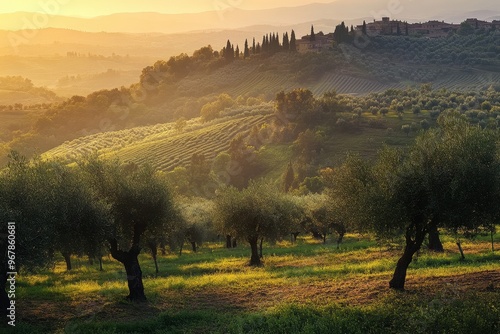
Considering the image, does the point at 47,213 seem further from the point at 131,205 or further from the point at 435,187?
the point at 435,187

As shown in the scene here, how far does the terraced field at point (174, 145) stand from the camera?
159750 mm

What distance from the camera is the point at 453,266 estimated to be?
1395 inches

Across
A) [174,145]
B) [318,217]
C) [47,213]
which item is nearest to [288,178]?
[174,145]

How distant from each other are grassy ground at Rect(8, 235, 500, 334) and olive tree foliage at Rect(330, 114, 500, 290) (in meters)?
3.48

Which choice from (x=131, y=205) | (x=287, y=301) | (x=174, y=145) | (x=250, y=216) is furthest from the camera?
(x=174, y=145)

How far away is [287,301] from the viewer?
27.1 m

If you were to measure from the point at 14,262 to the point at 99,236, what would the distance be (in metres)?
5.18

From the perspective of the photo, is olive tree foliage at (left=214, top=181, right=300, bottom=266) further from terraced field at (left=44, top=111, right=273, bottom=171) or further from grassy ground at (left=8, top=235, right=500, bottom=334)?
terraced field at (left=44, top=111, right=273, bottom=171)

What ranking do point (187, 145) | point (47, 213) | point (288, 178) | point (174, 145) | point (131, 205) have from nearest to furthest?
point (47, 213) → point (131, 205) → point (288, 178) → point (187, 145) → point (174, 145)

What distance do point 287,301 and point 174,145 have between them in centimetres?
14953

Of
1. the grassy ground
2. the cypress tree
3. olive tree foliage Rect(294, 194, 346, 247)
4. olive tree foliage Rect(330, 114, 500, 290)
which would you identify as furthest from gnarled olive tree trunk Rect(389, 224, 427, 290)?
the cypress tree

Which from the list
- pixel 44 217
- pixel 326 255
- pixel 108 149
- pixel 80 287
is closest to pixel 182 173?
pixel 108 149

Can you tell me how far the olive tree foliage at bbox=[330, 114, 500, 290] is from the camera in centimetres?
2338

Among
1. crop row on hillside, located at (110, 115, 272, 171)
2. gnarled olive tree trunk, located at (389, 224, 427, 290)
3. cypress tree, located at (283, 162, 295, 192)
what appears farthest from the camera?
crop row on hillside, located at (110, 115, 272, 171)
